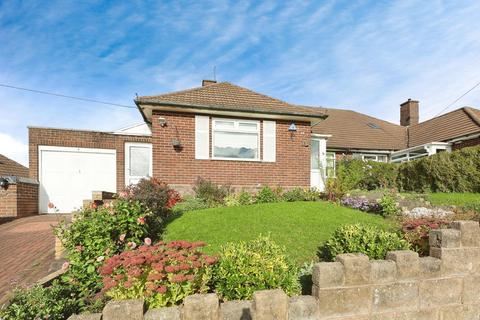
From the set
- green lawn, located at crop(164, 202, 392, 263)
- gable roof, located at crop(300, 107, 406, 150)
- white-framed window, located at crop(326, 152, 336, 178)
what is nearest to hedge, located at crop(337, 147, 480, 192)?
white-framed window, located at crop(326, 152, 336, 178)

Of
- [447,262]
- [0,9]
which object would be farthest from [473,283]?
[0,9]

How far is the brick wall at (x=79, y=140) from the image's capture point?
423 inches

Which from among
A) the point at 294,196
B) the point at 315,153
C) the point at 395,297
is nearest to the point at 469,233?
the point at 395,297

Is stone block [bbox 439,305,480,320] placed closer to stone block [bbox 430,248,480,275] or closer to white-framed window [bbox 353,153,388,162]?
stone block [bbox 430,248,480,275]

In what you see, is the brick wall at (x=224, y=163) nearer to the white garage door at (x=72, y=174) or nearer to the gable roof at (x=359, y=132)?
the white garage door at (x=72, y=174)

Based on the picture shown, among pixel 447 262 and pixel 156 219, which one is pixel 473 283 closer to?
pixel 447 262

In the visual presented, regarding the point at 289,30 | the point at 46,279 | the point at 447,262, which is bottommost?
the point at 46,279

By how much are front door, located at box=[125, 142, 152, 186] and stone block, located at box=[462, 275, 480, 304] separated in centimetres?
1121

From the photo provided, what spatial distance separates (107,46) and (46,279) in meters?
9.85

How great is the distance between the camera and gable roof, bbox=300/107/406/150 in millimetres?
15812

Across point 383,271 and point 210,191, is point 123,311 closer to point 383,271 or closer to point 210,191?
point 383,271

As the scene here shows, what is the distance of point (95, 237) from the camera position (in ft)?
12.6

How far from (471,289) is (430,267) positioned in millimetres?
713

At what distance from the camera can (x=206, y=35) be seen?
9234 mm
